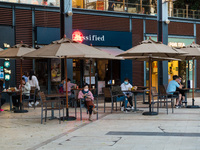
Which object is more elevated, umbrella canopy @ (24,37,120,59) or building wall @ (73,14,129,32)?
building wall @ (73,14,129,32)

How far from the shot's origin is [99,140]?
871cm

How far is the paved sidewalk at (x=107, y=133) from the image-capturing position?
8.09 m

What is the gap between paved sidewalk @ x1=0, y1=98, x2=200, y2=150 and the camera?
8.09m

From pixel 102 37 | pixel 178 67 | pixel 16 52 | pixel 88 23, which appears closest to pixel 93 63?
pixel 102 37

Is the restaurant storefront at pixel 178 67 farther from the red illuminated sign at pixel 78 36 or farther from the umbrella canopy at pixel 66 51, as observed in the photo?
the umbrella canopy at pixel 66 51

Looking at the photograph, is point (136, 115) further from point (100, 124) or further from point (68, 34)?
point (68, 34)

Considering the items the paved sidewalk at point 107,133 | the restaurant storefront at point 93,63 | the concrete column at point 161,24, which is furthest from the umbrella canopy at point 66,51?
the restaurant storefront at point 93,63

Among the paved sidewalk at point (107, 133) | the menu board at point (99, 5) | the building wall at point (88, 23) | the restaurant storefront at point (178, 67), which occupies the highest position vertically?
the menu board at point (99, 5)

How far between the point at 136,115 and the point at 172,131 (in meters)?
4.03

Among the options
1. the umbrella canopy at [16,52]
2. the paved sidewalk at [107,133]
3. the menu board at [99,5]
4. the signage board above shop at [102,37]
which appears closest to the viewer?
the paved sidewalk at [107,133]

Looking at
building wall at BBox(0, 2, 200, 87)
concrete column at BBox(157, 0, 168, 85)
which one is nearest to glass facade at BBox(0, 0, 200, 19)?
building wall at BBox(0, 2, 200, 87)

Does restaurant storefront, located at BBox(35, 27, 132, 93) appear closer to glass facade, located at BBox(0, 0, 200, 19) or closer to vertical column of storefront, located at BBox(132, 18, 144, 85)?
vertical column of storefront, located at BBox(132, 18, 144, 85)

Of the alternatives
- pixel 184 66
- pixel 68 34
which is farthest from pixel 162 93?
pixel 184 66

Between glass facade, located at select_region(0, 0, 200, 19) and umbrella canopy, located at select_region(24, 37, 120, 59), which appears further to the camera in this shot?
glass facade, located at select_region(0, 0, 200, 19)
